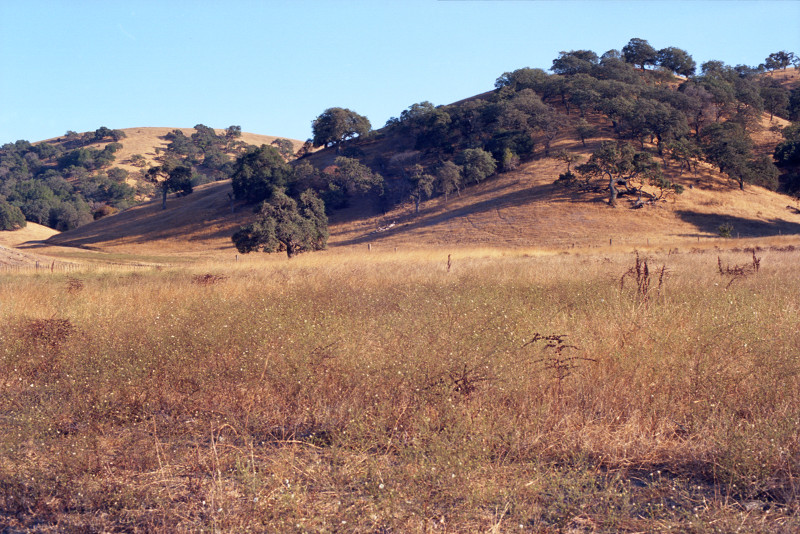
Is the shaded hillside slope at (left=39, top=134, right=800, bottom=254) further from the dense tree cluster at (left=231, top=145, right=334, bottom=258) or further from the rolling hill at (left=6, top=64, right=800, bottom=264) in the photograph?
the dense tree cluster at (left=231, top=145, right=334, bottom=258)

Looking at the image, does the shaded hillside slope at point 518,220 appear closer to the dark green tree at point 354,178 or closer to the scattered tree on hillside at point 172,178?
the dark green tree at point 354,178

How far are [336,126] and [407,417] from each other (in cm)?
8197

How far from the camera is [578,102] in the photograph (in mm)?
67812

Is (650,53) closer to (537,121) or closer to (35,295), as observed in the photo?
(537,121)

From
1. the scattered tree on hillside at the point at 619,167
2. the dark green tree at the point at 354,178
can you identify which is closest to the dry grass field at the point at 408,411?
the scattered tree on hillside at the point at 619,167

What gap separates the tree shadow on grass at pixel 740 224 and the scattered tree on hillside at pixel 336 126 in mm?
52092

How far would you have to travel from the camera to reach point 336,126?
82.2 m

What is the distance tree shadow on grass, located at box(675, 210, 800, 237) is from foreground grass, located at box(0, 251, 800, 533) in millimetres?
41936

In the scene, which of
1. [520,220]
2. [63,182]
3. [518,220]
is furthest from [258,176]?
[63,182]

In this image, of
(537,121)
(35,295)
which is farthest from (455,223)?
(35,295)

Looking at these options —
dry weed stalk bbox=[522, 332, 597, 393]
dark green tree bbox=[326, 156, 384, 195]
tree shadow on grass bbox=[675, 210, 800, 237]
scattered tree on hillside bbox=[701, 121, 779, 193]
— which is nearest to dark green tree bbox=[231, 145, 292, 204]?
dark green tree bbox=[326, 156, 384, 195]

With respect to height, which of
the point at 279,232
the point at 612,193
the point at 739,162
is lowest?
the point at 279,232

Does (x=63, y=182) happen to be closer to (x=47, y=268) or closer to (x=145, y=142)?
(x=145, y=142)

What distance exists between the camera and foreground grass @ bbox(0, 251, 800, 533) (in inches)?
121
